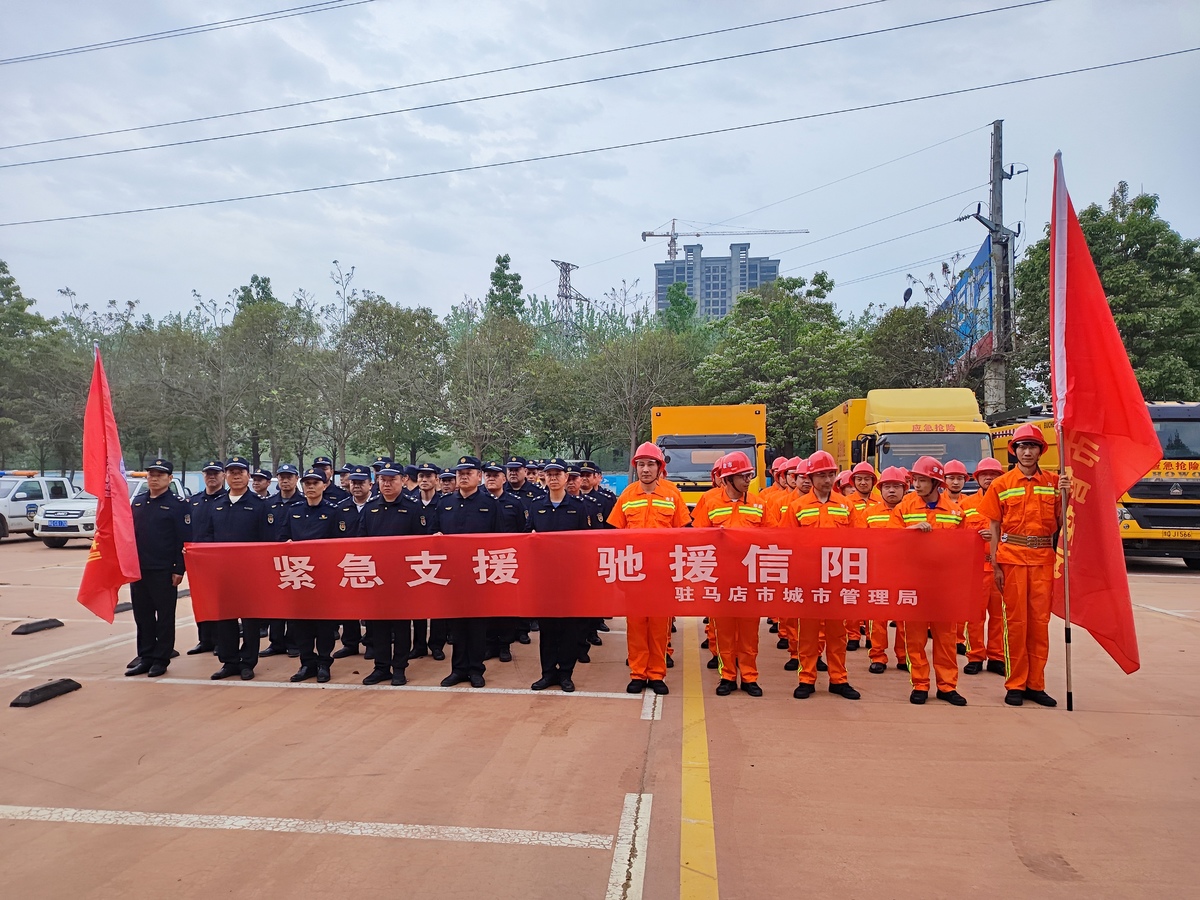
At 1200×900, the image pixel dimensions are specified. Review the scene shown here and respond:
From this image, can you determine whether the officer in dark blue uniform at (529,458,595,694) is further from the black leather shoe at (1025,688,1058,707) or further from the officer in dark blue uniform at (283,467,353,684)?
the black leather shoe at (1025,688,1058,707)

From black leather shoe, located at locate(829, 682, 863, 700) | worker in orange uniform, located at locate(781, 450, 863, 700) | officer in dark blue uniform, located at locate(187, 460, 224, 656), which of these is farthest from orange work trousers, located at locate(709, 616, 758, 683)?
officer in dark blue uniform, located at locate(187, 460, 224, 656)

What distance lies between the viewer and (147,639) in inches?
260

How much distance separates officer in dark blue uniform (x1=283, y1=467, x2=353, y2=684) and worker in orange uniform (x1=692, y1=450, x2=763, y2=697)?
3.35m

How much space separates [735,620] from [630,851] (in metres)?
2.74

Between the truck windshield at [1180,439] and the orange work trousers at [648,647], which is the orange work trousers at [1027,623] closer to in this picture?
the orange work trousers at [648,647]

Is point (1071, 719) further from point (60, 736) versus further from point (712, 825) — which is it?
point (60, 736)

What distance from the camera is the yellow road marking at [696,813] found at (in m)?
3.11

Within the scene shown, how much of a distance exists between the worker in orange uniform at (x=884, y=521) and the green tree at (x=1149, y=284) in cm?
1703

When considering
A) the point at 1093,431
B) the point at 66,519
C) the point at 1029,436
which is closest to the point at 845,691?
the point at 1029,436

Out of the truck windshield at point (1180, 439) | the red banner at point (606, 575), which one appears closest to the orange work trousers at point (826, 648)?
the red banner at point (606, 575)

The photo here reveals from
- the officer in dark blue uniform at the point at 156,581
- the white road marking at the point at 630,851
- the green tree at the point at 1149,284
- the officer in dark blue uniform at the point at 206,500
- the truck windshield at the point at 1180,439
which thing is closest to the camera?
the white road marking at the point at 630,851

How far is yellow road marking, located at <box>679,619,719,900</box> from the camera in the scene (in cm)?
311

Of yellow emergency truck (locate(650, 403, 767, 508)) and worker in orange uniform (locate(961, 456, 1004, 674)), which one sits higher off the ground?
yellow emergency truck (locate(650, 403, 767, 508))

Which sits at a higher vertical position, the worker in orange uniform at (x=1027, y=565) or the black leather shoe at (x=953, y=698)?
the worker in orange uniform at (x=1027, y=565)
